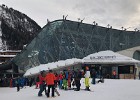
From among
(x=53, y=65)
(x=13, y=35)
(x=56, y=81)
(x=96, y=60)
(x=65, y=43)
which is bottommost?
(x=56, y=81)

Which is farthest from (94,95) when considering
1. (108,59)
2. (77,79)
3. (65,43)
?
(65,43)

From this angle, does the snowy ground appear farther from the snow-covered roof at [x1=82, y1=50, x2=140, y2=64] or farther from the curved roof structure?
the curved roof structure

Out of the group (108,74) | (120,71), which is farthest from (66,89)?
(120,71)

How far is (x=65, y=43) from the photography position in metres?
52.6

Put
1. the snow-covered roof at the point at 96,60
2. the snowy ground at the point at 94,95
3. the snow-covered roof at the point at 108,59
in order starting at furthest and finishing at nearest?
the snow-covered roof at the point at 108,59 → the snow-covered roof at the point at 96,60 → the snowy ground at the point at 94,95

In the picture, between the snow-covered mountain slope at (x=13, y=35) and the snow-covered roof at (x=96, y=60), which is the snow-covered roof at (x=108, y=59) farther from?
the snow-covered mountain slope at (x=13, y=35)

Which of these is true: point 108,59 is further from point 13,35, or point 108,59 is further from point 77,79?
point 13,35

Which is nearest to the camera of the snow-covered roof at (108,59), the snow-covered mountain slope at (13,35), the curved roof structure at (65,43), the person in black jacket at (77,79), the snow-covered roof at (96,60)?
the person in black jacket at (77,79)

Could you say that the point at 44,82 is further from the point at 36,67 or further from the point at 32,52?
the point at 32,52

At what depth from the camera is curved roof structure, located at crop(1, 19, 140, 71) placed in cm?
5147

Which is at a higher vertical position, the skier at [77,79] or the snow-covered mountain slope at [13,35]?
the snow-covered mountain slope at [13,35]

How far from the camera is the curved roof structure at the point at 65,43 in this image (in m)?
51.5

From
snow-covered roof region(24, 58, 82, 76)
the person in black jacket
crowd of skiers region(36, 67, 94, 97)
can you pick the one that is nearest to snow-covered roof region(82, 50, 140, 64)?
snow-covered roof region(24, 58, 82, 76)

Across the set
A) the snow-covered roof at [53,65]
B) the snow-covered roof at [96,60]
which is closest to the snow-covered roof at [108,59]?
the snow-covered roof at [96,60]
